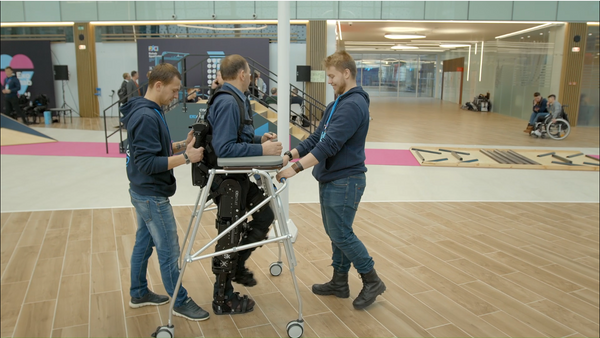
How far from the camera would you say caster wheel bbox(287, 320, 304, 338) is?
2627mm

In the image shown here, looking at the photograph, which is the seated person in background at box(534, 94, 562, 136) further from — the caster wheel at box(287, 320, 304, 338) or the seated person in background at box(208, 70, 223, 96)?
the caster wheel at box(287, 320, 304, 338)

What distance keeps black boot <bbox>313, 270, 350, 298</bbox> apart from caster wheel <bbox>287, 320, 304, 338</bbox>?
592 mm

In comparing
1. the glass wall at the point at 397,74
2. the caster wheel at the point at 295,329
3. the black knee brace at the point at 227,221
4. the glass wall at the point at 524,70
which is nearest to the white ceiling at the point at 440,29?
the glass wall at the point at 524,70

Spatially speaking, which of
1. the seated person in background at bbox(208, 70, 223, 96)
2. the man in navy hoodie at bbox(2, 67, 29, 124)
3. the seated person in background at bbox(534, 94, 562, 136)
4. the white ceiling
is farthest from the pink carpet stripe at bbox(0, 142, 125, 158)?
the seated person in background at bbox(534, 94, 562, 136)

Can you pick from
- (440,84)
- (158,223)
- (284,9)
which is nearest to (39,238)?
(158,223)

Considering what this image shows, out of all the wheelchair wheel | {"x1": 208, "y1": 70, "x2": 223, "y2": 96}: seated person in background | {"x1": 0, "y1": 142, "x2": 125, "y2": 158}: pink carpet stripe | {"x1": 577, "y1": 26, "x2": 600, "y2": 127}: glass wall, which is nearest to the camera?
{"x1": 208, "y1": 70, "x2": 223, "y2": 96}: seated person in background

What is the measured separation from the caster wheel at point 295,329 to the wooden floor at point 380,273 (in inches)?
3.7

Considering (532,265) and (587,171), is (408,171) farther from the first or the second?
(532,265)

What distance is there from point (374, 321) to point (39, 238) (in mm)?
3199

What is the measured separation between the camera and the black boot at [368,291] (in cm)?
298

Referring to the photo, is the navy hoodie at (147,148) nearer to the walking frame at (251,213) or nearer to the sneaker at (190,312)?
the walking frame at (251,213)

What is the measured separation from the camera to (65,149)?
9367 mm

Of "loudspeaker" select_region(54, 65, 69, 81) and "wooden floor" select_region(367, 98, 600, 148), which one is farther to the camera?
"loudspeaker" select_region(54, 65, 69, 81)

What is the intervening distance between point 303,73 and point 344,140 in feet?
40.2
